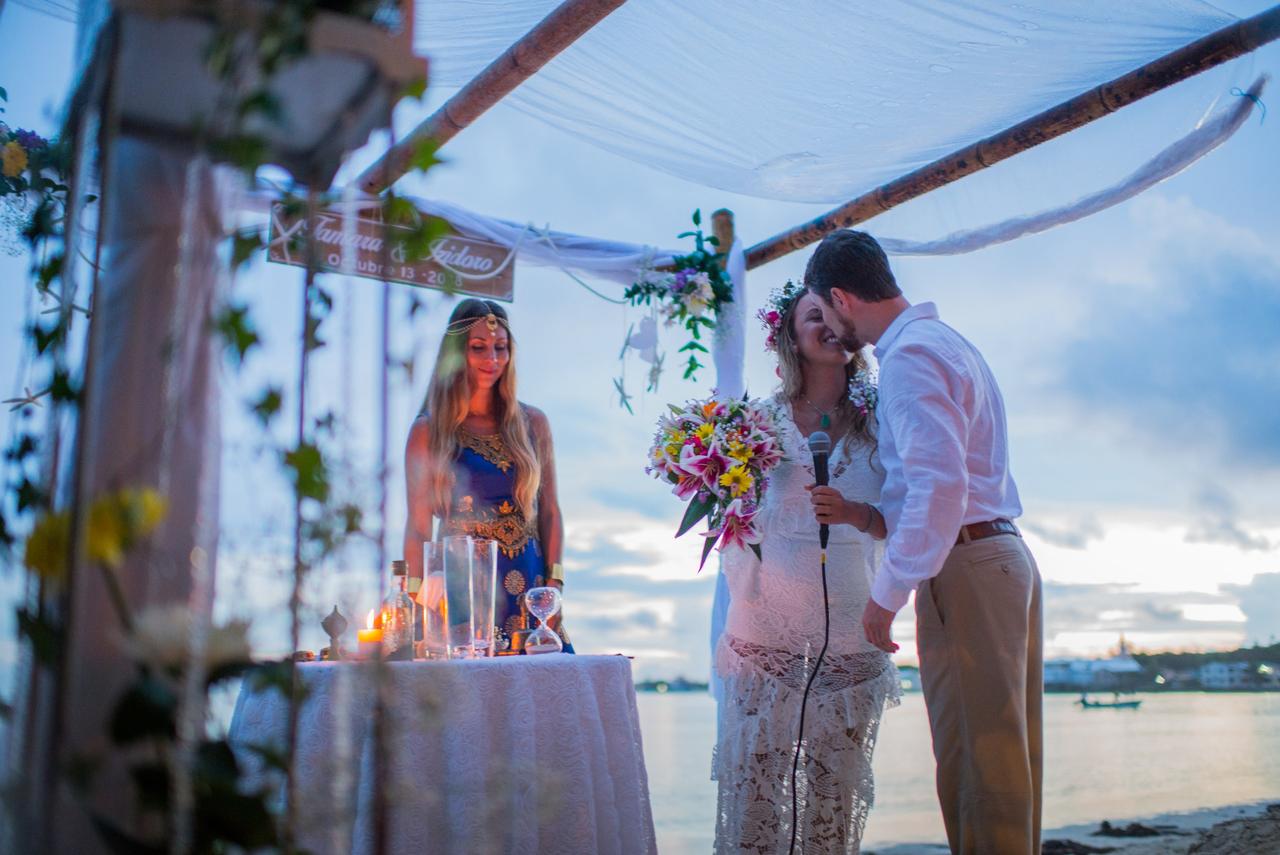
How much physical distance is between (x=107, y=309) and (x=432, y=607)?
135 centimetres

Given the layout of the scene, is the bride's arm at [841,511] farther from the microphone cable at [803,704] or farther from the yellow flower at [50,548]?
the yellow flower at [50,548]

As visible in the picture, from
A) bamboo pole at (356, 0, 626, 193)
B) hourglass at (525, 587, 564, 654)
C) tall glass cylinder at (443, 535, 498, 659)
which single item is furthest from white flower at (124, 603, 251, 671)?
bamboo pole at (356, 0, 626, 193)

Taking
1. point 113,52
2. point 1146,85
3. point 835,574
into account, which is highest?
point 1146,85

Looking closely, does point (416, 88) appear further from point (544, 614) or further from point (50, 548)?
point (544, 614)

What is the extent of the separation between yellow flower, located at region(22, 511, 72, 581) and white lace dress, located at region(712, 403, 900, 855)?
2108mm

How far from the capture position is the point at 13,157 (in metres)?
2.98

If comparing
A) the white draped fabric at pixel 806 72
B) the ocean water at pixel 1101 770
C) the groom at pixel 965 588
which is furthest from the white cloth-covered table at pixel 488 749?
the ocean water at pixel 1101 770

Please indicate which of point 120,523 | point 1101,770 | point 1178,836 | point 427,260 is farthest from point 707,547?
point 1101,770

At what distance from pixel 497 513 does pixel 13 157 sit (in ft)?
5.85

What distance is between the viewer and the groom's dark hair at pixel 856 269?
8.88 feet

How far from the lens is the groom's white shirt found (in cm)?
227

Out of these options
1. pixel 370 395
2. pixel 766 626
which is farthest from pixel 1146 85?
pixel 370 395

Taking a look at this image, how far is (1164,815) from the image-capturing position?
6227mm

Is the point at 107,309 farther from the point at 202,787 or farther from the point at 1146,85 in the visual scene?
the point at 1146,85
